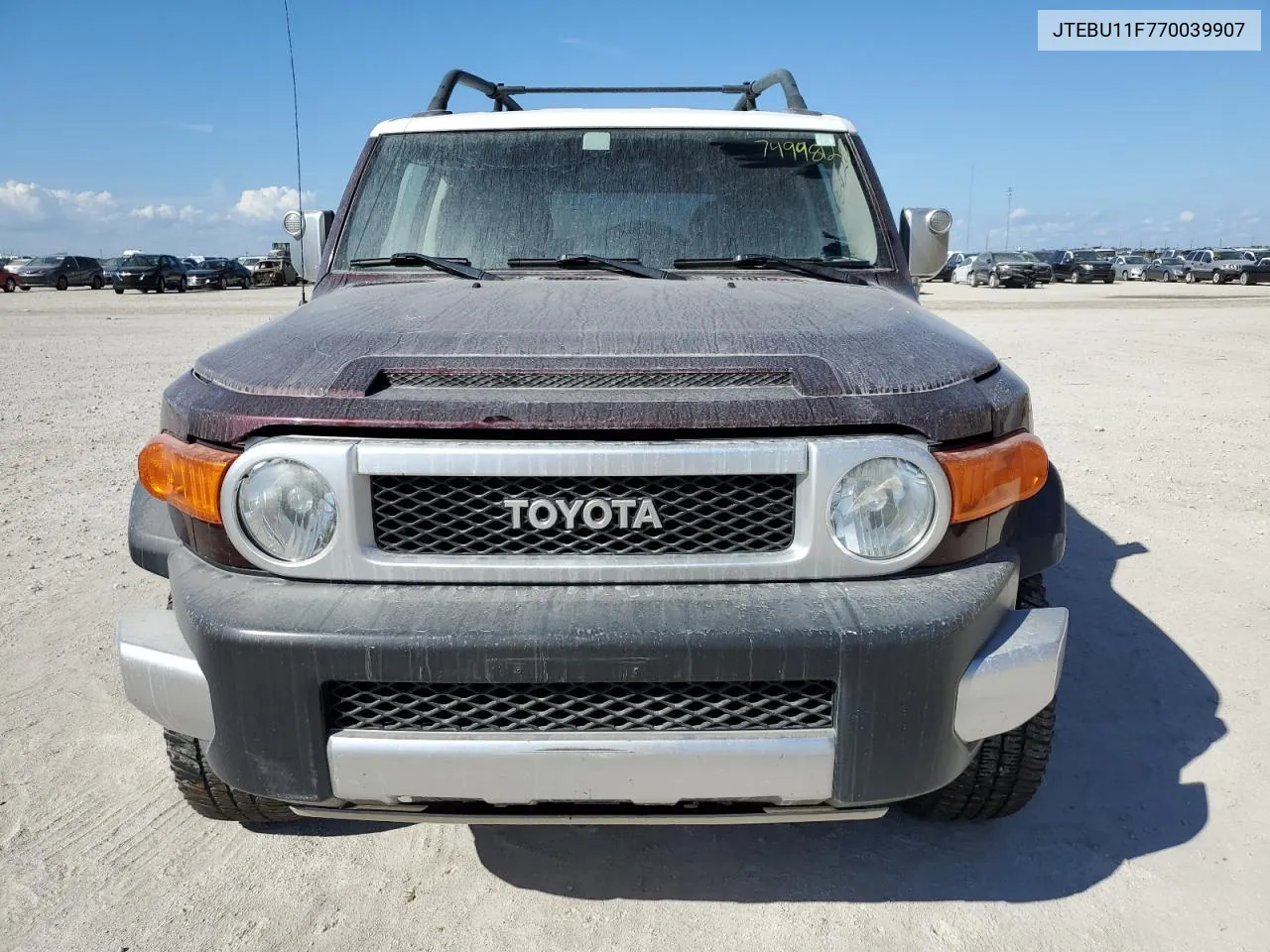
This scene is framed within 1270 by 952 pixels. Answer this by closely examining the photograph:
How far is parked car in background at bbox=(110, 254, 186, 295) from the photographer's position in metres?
36.8

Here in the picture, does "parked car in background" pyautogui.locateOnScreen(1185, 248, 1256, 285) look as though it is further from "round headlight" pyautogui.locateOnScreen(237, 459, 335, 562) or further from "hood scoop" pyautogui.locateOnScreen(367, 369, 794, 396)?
"round headlight" pyautogui.locateOnScreen(237, 459, 335, 562)

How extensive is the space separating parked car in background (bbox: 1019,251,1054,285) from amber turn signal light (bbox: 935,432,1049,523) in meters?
42.2

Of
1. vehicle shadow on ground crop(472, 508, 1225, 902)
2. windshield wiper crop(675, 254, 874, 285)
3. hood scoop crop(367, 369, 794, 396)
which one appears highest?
windshield wiper crop(675, 254, 874, 285)

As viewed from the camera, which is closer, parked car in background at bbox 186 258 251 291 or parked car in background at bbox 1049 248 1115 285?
parked car in background at bbox 186 258 251 291

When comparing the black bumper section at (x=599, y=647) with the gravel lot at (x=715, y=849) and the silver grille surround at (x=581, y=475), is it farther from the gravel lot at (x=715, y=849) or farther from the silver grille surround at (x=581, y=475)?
the gravel lot at (x=715, y=849)

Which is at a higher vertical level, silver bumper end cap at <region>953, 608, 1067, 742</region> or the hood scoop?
Result: the hood scoop

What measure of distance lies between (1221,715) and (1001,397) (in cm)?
189

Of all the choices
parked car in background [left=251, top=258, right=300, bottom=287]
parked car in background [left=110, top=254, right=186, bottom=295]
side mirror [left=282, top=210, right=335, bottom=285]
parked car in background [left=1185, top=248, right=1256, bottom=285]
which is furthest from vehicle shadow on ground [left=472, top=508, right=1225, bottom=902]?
parked car in background [left=1185, top=248, right=1256, bottom=285]

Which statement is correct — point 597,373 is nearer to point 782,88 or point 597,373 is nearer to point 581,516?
point 581,516

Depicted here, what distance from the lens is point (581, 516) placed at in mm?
1867

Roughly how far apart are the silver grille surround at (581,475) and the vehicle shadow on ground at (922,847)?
94 cm

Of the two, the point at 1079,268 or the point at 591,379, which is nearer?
the point at 591,379

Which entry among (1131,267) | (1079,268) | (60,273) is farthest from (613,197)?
(1131,267)

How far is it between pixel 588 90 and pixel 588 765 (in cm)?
330
